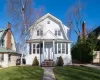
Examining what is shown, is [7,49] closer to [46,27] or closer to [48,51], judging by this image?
[46,27]

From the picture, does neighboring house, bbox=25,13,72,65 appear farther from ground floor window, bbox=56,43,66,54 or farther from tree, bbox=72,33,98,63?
tree, bbox=72,33,98,63

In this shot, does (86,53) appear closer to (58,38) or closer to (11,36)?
(58,38)

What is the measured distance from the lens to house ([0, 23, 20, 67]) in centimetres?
3781

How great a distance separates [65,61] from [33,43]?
543 cm

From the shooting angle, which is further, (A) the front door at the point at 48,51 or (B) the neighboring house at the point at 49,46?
(A) the front door at the point at 48,51

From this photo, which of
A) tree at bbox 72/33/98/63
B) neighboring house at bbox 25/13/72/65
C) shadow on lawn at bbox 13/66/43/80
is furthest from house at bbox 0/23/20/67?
shadow on lawn at bbox 13/66/43/80

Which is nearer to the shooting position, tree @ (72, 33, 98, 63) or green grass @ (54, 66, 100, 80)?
green grass @ (54, 66, 100, 80)

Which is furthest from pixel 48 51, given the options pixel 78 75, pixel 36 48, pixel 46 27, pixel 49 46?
pixel 78 75

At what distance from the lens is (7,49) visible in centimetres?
4019

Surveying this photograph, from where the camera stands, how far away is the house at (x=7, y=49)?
124ft

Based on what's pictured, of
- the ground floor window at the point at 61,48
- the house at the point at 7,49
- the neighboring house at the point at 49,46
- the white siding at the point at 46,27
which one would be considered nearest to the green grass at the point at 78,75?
the neighboring house at the point at 49,46

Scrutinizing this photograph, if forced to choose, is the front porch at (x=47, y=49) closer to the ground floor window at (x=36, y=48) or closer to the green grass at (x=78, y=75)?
the ground floor window at (x=36, y=48)

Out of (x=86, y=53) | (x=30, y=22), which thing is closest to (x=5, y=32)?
(x=30, y=22)

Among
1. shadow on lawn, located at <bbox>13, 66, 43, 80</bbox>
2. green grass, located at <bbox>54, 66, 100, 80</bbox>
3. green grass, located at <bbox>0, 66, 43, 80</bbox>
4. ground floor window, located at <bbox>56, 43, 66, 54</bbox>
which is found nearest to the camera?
green grass, located at <bbox>54, 66, 100, 80</bbox>
